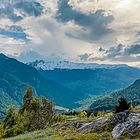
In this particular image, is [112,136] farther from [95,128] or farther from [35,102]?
[35,102]

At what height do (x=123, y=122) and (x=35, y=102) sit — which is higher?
(x=35, y=102)

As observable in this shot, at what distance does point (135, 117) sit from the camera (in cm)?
5441

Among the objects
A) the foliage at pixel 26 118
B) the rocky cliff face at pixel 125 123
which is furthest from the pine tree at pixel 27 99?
the rocky cliff face at pixel 125 123

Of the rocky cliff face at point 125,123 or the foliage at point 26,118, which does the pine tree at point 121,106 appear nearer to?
the rocky cliff face at point 125,123

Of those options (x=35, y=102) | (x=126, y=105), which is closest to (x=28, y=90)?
(x=35, y=102)

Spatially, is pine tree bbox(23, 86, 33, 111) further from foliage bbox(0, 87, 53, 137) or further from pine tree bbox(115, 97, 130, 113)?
pine tree bbox(115, 97, 130, 113)

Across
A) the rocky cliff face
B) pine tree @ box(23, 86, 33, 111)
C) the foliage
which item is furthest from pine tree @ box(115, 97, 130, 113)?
pine tree @ box(23, 86, 33, 111)

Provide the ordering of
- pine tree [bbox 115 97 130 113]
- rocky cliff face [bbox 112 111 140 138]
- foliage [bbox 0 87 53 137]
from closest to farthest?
rocky cliff face [bbox 112 111 140 138] → pine tree [bbox 115 97 130 113] → foliage [bbox 0 87 53 137]

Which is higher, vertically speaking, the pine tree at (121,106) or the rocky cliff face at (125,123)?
the pine tree at (121,106)

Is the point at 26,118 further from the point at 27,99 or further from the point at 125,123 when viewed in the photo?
the point at 125,123

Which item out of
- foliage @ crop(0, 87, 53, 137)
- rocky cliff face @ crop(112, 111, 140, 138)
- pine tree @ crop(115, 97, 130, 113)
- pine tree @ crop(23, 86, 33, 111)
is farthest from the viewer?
pine tree @ crop(23, 86, 33, 111)

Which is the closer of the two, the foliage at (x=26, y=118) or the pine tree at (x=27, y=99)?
the foliage at (x=26, y=118)

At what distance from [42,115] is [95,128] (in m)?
81.5

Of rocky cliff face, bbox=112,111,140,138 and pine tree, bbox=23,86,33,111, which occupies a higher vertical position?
pine tree, bbox=23,86,33,111
